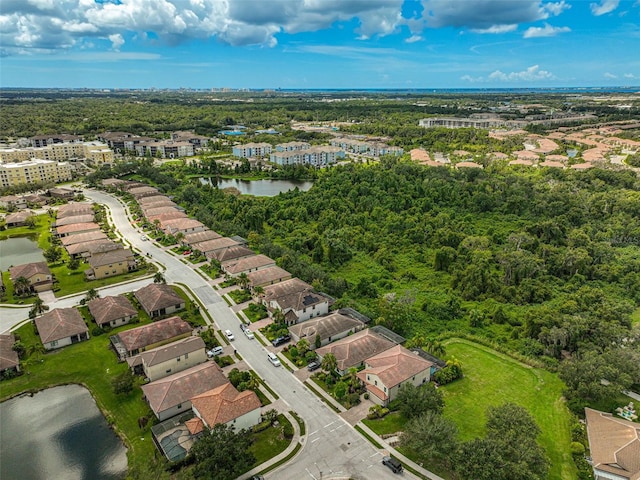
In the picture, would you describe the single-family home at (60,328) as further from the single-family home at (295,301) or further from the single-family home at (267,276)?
the single-family home at (295,301)

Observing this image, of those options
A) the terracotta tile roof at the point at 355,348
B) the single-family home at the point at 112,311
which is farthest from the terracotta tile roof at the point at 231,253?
the terracotta tile roof at the point at 355,348

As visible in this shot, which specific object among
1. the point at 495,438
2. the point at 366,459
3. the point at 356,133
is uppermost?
the point at 356,133

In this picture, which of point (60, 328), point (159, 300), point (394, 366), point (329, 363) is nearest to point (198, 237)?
point (159, 300)

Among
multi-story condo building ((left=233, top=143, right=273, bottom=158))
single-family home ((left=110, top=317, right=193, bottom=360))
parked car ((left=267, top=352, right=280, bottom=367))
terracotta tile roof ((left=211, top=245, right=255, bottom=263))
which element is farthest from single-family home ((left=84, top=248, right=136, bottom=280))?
multi-story condo building ((left=233, top=143, right=273, bottom=158))

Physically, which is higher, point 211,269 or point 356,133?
point 356,133

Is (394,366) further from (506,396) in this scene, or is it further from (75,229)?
(75,229)

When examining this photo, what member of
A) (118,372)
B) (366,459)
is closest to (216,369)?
(118,372)

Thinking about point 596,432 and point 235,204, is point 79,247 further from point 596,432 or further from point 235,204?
point 596,432
